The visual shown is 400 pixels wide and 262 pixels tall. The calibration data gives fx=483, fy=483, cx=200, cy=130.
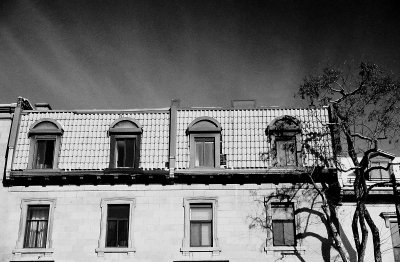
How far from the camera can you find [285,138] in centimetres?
2295

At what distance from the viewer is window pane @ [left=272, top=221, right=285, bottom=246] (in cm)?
2144

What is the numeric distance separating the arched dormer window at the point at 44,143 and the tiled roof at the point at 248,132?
19.2 feet

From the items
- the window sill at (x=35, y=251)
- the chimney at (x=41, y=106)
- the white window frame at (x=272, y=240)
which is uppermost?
the chimney at (x=41, y=106)

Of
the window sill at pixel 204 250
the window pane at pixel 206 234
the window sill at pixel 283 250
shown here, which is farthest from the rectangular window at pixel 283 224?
the window pane at pixel 206 234

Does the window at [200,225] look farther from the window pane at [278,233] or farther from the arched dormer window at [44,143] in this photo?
the arched dormer window at [44,143]

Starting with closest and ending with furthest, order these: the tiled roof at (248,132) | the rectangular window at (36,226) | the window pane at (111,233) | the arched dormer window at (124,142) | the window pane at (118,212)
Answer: the window pane at (111,233) → the rectangular window at (36,226) → the window pane at (118,212) → the tiled roof at (248,132) → the arched dormer window at (124,142)

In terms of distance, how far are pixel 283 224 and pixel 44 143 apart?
39.1 ft

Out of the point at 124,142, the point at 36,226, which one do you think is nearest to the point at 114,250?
the point at 36,226

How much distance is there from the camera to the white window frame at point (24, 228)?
21203mm

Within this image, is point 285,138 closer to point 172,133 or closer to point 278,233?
point 278,233

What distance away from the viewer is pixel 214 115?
77.4 feet

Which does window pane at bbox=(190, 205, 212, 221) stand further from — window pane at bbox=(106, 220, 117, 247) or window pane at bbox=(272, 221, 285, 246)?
window pane at bbox=(106, 220, 117, 247)

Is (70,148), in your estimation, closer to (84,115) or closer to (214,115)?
(84,115)

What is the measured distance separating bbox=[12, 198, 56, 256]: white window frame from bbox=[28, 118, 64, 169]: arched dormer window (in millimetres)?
1662
